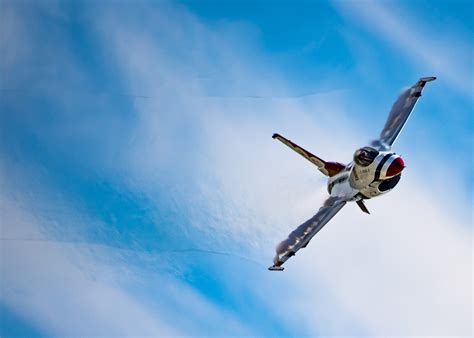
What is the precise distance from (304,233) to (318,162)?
30.9 ft

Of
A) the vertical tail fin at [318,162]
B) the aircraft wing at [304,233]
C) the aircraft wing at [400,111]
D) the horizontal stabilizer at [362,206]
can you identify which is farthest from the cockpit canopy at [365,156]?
the vertical tail fin at [318,162]

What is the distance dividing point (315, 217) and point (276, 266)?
235 inches

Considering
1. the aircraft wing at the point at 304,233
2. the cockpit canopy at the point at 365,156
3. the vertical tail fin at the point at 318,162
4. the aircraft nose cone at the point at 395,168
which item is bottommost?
the aircraft wing at the point at 304,233

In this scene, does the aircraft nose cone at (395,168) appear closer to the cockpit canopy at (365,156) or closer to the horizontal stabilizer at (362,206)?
the cockpit canopy at (365,156)

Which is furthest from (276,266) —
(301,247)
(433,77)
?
(433,77)

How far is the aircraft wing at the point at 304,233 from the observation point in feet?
258

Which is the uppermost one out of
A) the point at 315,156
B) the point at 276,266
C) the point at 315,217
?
the point at 315,156

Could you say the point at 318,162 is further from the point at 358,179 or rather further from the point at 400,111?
the point at 400,111

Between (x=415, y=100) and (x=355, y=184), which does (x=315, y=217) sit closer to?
(x=355, y=184)

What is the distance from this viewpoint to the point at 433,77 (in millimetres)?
87562

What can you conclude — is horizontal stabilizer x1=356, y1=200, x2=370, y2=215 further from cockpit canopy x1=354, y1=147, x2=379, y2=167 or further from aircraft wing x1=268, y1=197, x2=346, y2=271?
cockpit canopy x1=354, y1=147, x2=379, y2=167

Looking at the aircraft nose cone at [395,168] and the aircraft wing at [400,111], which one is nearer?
the aircraft nose cone at [395,168]

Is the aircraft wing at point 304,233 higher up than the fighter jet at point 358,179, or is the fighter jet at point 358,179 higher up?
the fighter jet at point 358,179

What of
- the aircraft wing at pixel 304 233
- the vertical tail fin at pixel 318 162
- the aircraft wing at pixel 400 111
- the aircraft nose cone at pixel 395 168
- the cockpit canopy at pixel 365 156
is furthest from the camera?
the vertical tail fin at pixel 318 162
